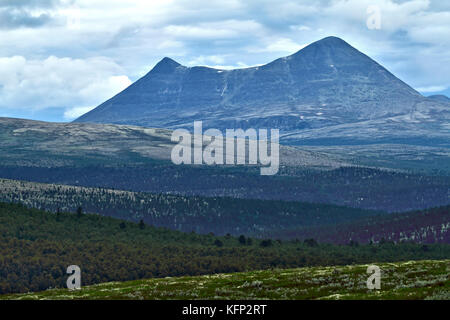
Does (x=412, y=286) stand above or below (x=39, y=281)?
above

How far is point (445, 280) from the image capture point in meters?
67.8

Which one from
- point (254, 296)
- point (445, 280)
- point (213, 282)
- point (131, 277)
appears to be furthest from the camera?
point (131, 277)

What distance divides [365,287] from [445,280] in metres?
8.33
